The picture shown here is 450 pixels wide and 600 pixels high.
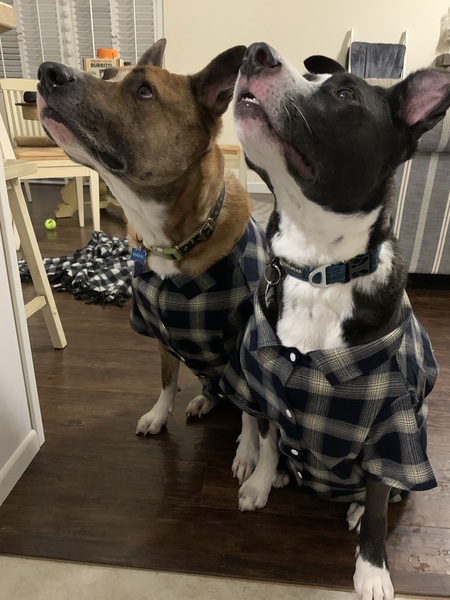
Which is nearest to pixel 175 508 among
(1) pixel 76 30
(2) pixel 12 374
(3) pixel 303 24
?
(2) pixel 12 374

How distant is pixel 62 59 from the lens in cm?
536

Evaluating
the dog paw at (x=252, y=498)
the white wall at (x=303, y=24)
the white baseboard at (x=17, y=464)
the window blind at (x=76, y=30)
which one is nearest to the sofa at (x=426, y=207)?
the dog paw at (x=252, y=498)

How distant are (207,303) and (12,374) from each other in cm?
57

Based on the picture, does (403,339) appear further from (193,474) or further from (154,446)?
(154,446)

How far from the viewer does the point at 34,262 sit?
76.6 inches

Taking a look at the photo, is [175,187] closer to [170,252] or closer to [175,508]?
[170,252]

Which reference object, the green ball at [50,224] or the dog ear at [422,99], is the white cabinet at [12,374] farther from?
the green ball at [50,224]

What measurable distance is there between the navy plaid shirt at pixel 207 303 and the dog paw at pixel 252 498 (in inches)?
13.6

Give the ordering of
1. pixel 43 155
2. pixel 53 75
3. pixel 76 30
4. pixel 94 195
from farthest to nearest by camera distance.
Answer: pixel 76 30
pixel 94 195
pixel 43 155
pixel 53 75

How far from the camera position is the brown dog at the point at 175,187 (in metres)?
1.12

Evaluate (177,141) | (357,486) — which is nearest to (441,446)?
(357,486)

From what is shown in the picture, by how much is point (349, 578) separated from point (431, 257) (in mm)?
1899

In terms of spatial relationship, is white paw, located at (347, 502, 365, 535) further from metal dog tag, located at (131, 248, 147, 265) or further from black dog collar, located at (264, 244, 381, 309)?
metal dog tag, located at (131, 248, 147, 265)

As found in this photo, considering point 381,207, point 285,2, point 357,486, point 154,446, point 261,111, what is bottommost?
point 154,446
